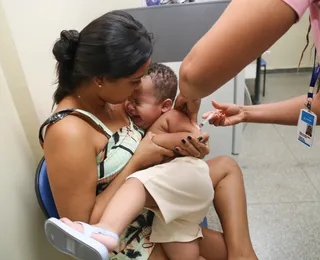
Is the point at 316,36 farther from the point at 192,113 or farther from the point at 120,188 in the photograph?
the point at 120,188

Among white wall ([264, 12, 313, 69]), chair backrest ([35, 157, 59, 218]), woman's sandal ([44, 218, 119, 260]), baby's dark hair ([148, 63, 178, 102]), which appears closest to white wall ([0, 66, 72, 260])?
chair backrest ([35, 157, 59, 218])

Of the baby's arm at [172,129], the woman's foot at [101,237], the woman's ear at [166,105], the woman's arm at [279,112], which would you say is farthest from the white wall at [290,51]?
the woman's foot at [101,237]

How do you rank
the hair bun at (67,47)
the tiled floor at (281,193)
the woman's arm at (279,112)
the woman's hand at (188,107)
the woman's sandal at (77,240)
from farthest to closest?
the tiled floor at (281,193) → the woman's arm at (279,112) → the woman's hand at (188,107) → the hair bun at (67,47) → the woman's sandal at (77,240)

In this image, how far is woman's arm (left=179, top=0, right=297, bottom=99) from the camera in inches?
24.0

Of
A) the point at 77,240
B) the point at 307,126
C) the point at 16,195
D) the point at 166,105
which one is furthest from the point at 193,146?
the point at 16,195

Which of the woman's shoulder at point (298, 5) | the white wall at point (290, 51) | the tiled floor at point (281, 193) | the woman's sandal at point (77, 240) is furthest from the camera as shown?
the white wall at point (290, 51)

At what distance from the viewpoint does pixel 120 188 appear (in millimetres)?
953

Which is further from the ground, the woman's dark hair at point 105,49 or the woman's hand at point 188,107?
the woman's dark hair at point 105,49

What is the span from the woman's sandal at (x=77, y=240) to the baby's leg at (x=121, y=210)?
0.02 meters

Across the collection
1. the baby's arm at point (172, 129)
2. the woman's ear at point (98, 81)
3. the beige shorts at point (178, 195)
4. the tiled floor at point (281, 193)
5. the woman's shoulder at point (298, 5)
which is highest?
the woman's shoulder at point (298, 5)

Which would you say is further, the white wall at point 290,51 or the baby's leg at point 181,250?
the white wall at point 290,51

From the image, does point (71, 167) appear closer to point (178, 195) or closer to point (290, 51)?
point (178, 195)

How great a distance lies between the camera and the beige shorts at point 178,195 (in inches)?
39.6

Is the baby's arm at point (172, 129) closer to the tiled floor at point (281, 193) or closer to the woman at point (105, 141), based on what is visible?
the woman at point (105, 141)
